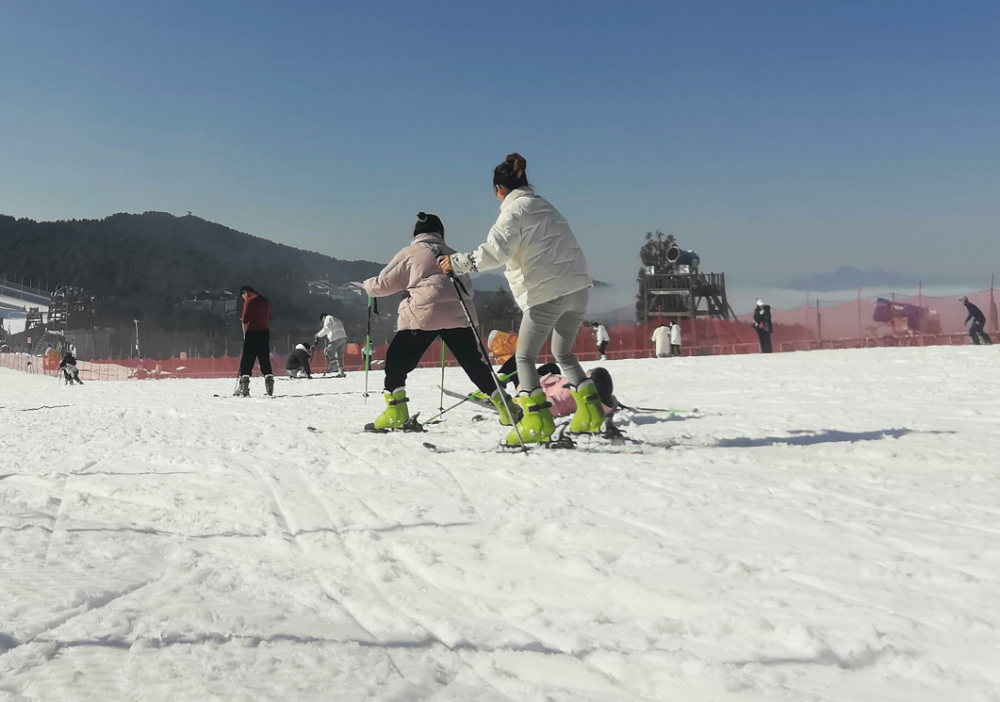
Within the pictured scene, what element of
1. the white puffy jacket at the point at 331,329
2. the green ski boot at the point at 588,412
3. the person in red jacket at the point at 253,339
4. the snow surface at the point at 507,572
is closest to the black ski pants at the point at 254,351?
the person in red jacket at the point at 253,339

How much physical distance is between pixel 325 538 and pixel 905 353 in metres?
13.1

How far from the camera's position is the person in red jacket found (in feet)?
36.6

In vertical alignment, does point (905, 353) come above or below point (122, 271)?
below

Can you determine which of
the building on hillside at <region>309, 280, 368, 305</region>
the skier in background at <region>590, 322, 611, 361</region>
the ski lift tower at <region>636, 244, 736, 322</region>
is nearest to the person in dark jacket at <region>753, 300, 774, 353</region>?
the skier in background at <region>590, 322, 611, 361</region>

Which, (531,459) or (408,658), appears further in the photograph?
(531,459)

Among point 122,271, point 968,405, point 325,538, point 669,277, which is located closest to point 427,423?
point 325,538

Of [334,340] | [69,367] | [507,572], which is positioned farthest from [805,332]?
[507,572]

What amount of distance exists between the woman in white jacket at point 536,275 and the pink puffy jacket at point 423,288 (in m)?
0.92

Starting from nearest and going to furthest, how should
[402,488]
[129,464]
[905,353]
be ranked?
[402,488], [129,464], [905,353]

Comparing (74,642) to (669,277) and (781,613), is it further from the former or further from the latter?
(669,277)

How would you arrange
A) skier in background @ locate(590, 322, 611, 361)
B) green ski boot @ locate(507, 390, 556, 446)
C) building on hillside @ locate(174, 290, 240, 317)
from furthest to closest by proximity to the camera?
building on hillside @ locate(174, 290, 240, 317) → skier in background @ locate(590, 322, 611, 361) → green ski boot @ locate(507, 390, 556, 446)

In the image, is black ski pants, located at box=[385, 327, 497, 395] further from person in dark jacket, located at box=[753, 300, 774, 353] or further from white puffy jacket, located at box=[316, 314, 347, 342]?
person in dark jacket, located at box=[753, 300, 774, 353]

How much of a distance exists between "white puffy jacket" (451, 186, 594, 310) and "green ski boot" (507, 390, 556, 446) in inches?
24.4

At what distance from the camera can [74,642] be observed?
4.91ft
